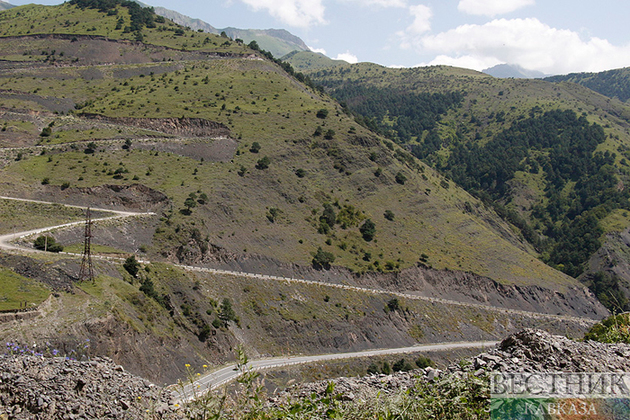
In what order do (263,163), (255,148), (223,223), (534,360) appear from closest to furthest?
(534,360) → (223,223) → (263,163) → (255,148)

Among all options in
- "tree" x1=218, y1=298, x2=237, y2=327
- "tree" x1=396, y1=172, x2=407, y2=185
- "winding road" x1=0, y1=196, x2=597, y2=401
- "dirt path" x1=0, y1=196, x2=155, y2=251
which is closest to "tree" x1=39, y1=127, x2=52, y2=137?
"dirt path" x1=0, y1=196, x2=155, y2=251

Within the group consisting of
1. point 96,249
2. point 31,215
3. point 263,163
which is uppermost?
point 263,163

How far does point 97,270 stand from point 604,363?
137ft

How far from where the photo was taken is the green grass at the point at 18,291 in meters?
31.4

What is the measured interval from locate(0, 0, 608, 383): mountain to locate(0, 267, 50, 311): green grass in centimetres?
22

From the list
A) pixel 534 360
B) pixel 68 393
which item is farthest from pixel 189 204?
pixel 534 360

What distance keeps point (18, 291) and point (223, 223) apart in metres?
42.2

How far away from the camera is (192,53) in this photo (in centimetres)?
15250

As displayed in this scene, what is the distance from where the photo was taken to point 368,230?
93188 mm

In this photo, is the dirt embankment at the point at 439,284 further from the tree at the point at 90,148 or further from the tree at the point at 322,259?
the tree at the point at 90,148

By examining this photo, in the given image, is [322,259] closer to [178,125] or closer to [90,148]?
[90,148]

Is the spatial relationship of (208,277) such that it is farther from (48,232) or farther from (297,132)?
(297,132)

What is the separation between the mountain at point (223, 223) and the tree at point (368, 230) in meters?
0.88

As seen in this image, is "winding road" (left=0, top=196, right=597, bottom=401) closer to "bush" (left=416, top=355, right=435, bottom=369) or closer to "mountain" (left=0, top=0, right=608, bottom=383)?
"mountain" (left=0, top=0, right=608, bottom=383)
